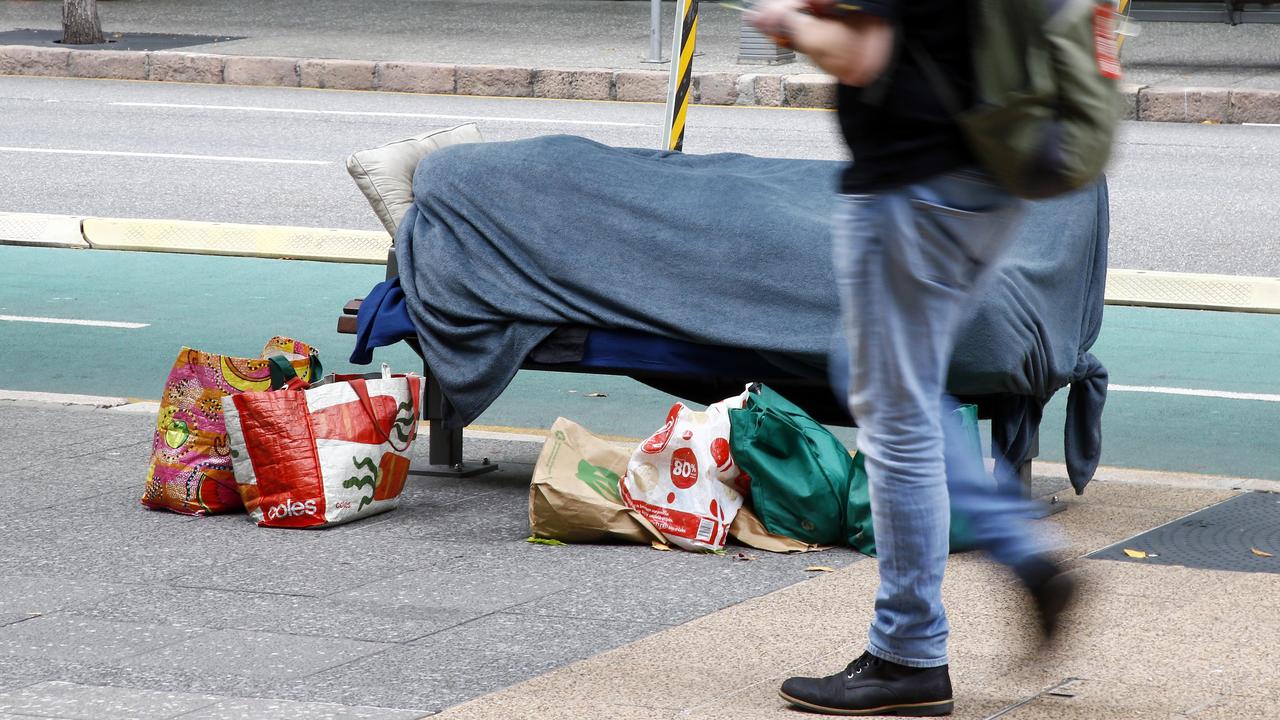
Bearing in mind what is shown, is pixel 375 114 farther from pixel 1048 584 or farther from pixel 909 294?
pixel 1048 584

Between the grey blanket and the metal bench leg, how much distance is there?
71 mm

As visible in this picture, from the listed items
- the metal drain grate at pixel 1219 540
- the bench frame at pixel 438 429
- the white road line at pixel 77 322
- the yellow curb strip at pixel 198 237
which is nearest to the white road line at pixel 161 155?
the yellow curb strip at pixel 198 237

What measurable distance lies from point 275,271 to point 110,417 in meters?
2.88

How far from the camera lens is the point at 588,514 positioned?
14.9 feet

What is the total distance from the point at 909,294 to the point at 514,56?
45.9 ft

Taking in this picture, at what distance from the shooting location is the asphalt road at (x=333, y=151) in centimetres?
988

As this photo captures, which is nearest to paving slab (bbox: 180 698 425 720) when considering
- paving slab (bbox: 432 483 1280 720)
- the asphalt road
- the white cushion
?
paving slab (bbox: 432 483 1280 720)

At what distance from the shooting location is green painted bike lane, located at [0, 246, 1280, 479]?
19.9 ft

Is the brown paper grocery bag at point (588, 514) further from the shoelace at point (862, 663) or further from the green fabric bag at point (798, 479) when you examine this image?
the shoelace at point (862, 663)

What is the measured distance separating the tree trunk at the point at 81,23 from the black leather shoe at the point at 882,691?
52.6ft

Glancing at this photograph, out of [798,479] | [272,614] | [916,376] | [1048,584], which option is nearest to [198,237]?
[798,479]

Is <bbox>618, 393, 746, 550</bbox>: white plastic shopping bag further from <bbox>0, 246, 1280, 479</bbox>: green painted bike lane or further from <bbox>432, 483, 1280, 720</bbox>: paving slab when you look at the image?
<bbox>0, 246, 1280, 479</bbox>: green painted bike lane

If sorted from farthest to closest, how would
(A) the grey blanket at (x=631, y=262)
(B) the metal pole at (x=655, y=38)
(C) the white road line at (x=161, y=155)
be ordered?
(B) the metal pole at (x=655, y=38)
(C) the white road line at (x=161, y=155)
(A) the grey blanket at (x=631, y=262)

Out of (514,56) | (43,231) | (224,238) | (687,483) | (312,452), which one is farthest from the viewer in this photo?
(514,56)
